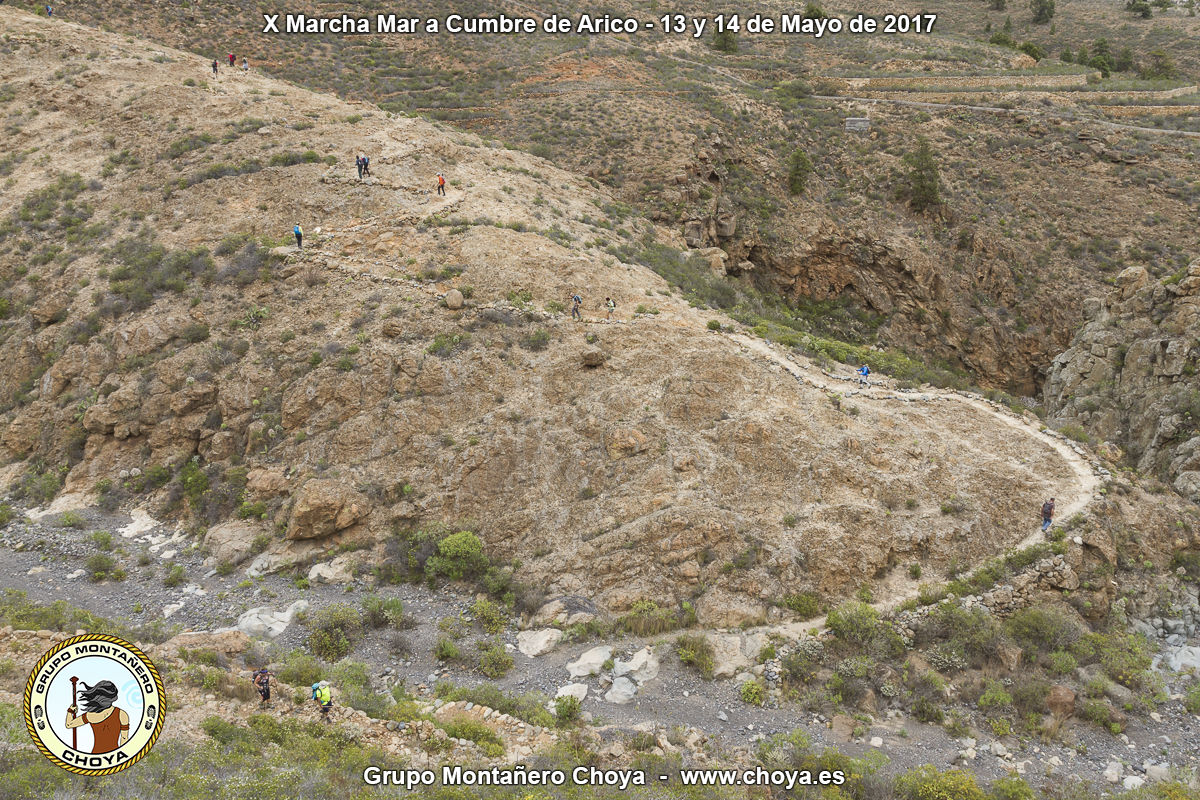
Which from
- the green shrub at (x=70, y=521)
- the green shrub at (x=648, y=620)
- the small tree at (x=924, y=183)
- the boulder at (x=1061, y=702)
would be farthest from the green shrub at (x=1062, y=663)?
the small tree at (x=924, y=183)

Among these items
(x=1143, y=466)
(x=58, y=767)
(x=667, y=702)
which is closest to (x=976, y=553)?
(x=667, y=702)

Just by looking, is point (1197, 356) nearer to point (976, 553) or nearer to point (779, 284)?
point (976, 553)

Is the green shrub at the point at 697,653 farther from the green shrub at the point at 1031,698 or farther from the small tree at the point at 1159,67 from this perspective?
the small tree at the point at 1159,67

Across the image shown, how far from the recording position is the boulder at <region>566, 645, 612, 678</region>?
13828 millimetres

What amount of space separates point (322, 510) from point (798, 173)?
34057 mm

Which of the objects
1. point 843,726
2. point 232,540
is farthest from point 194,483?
point 843,726

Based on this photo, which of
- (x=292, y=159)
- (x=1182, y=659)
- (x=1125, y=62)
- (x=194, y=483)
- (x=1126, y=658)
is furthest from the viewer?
(x=1125, y=62)

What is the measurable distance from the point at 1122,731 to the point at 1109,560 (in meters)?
4.70

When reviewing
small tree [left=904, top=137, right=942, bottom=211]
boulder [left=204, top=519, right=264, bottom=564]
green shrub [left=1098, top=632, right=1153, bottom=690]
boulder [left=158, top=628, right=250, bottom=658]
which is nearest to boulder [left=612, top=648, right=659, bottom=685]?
boulder [left=158, top=628, right=250, bottom=658]

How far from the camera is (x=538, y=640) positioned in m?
14.8

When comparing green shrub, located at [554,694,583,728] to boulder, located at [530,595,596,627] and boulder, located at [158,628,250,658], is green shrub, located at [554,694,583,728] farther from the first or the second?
boulder, located at [158,628,250,658]

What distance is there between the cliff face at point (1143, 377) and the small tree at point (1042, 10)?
2169 inches

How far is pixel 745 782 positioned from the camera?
11.3m

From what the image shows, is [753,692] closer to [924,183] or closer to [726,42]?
[924,183]
